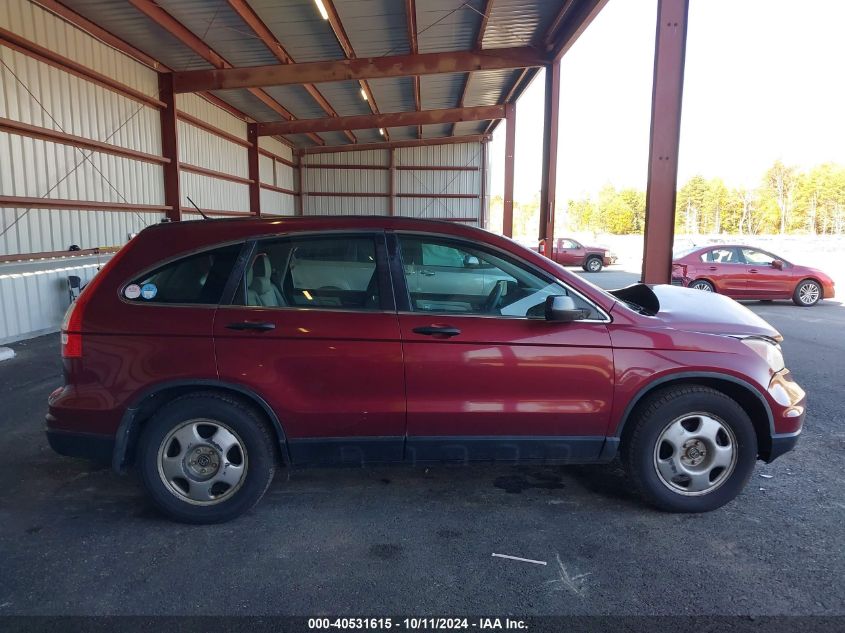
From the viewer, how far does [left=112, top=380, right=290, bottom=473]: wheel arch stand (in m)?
3.28

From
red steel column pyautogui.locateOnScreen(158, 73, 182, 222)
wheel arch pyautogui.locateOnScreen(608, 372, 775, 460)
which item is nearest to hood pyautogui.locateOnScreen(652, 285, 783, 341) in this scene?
wheel arch pyautogui.locateOnScreen(608, 372, 775, 460)

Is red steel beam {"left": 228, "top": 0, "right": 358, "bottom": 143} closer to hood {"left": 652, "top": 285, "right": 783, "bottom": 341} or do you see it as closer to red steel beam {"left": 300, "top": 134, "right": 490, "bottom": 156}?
hood {"left": 652, "top": 285, "right": 783, "bottom": 341}

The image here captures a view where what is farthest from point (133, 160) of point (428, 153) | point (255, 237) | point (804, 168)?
point (804, 168)

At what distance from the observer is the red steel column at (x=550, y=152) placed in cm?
1331

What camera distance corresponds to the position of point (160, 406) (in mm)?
3395

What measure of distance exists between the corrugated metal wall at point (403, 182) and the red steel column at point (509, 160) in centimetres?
690

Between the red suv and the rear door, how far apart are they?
0.4 inches

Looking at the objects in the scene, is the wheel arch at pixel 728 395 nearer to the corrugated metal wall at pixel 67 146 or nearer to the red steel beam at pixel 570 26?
the red steel beam at pixel 570 26

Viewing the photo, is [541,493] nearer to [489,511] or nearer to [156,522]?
[489,511]

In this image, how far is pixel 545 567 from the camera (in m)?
2.96

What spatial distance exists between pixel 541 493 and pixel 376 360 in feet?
4.81

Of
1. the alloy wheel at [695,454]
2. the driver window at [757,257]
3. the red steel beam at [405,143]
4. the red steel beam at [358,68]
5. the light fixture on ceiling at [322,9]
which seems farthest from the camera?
the red steel beam at [405,143]

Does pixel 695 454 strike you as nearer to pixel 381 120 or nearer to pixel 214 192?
pixel 214 192

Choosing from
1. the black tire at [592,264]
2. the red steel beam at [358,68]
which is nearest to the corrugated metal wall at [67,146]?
the red steel beam at [358,68]
